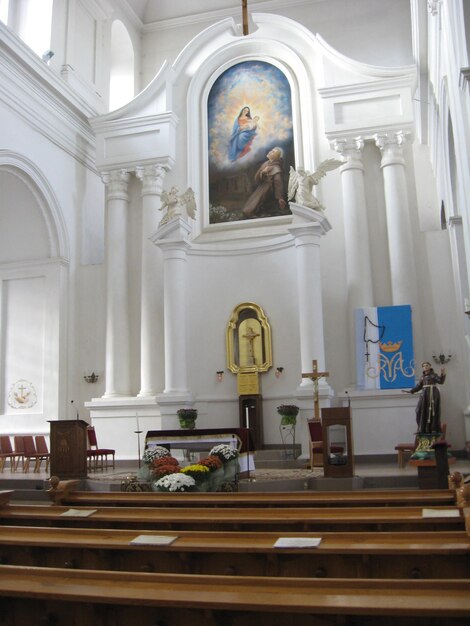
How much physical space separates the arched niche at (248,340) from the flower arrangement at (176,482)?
6026mm

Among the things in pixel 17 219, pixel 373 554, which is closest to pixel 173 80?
pixel 17 219

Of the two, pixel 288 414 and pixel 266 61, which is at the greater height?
pixel 266 61

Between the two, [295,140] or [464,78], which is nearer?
[464,78]

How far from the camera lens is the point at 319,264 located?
12.6 m

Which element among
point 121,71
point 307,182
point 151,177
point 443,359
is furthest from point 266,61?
point 443,359

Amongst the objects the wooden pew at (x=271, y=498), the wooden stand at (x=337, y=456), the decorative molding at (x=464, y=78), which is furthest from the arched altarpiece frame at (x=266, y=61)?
the wooden pew at (x=271, y=498)

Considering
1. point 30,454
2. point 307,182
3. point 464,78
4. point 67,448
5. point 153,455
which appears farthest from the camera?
point 307,182

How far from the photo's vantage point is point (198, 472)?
25.1ft

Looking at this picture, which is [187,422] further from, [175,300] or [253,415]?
[175,300]

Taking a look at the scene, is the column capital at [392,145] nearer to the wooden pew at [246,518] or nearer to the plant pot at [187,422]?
the plant pot at [187,422]

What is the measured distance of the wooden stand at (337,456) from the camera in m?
8.88

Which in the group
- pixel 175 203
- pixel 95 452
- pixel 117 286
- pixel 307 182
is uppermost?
pixel 307 182

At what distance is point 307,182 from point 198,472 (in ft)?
23.0

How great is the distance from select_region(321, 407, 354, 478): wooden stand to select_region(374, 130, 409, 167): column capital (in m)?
6.40
